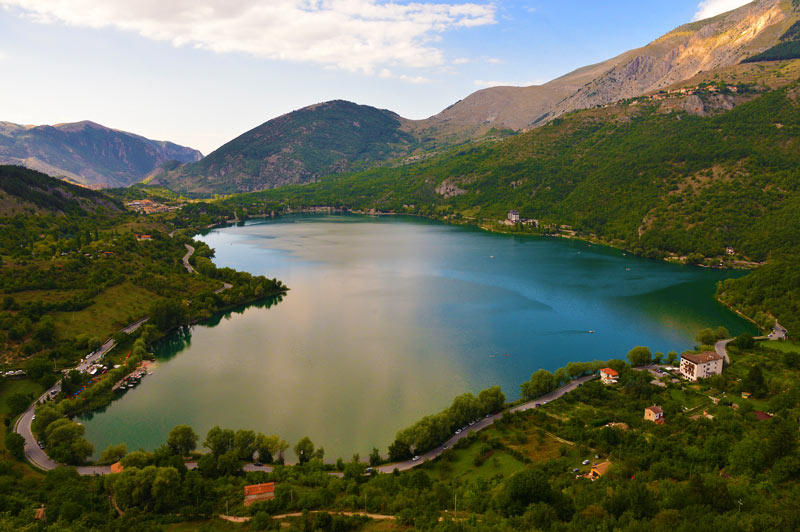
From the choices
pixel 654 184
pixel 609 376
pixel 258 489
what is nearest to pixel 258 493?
pixel 258 489

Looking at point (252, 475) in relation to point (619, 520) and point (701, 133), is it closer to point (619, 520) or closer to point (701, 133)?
point (619, 520)

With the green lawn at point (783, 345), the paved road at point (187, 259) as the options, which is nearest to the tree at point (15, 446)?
the paved road at point (187, 259)

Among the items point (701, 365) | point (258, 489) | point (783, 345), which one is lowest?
point (258, 489)

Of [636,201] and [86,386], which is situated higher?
[636,201]

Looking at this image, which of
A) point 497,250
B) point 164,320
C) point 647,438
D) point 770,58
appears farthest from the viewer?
point 770,58

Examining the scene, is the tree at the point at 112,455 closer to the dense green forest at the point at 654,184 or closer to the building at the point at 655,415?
the building at the point at 655,415

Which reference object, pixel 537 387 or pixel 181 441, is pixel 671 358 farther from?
pixel 181 441

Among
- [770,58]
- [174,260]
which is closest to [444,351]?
[174,260]
